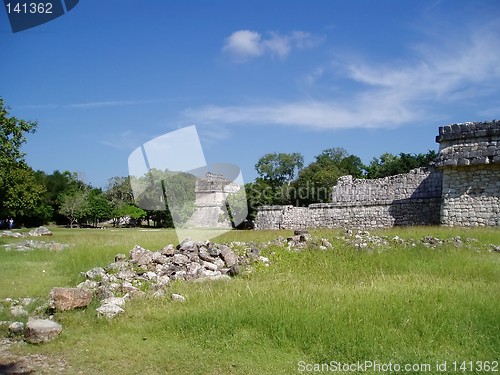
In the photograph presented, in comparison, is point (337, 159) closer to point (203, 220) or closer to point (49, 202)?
point (203, 220)

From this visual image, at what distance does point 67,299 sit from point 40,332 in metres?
1.23

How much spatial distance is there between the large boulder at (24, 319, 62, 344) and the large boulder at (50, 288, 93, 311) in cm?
97

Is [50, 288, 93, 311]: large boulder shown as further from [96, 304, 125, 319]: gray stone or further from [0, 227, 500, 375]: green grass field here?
[96, 304, 125, 319]: gray stone

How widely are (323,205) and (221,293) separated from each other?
643 inches

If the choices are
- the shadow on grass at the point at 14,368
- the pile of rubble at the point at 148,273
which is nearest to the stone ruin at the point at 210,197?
the pile of rubble at the point at 148,273

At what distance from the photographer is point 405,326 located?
566 centimetres

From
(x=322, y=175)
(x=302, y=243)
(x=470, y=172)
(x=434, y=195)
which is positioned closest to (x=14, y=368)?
(x=302, y=243)

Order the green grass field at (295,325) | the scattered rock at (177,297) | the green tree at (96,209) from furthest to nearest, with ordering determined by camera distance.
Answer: the green tree at (96,209) < the scattered rock at (177,297) < the green grass field at (295,325)

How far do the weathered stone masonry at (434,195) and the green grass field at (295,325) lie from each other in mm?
7481

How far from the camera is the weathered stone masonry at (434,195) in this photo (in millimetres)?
15500

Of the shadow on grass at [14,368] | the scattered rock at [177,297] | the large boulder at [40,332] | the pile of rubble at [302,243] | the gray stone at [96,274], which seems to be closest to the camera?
the shadow on grass at [14,368]

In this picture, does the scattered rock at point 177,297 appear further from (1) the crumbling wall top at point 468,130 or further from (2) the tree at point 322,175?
(2) the tree at point 322,175

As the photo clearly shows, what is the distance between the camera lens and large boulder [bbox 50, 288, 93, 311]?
6973 mm

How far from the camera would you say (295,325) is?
5.71 metres
